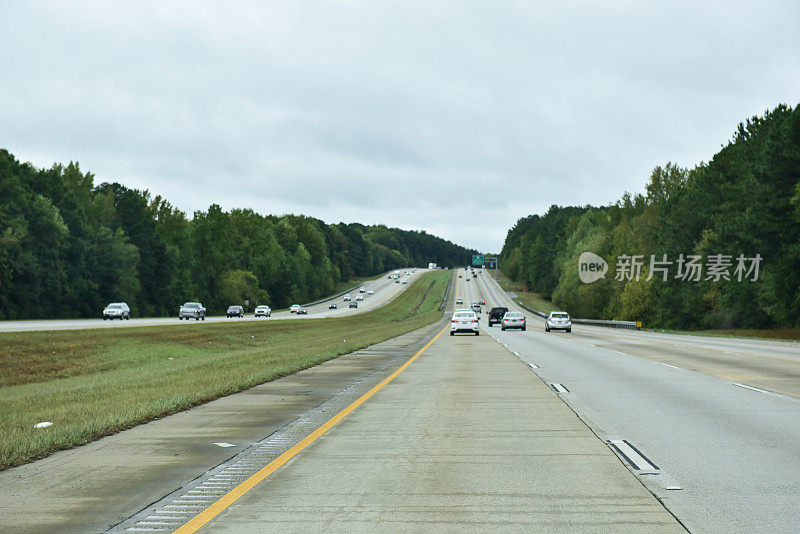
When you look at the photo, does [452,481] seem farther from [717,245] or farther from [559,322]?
[717,245]

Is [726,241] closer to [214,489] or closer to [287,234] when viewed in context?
[214,489]

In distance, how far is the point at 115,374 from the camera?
82.6 ft

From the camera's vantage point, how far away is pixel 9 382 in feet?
83.7

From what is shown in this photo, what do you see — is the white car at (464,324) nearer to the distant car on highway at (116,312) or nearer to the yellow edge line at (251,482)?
the distant car on highway at (116,312)

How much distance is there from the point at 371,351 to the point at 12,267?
172 feet

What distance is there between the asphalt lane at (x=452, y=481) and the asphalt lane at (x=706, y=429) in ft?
1.28

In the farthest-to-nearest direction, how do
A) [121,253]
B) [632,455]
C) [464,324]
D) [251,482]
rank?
[121,253]
[464,324]
[632,455]
[251,482]

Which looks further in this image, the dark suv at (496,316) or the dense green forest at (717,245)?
the dark suv at (496,316)

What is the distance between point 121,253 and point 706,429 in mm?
90729

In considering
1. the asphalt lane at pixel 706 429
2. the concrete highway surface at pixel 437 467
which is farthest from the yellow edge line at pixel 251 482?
the asphalt lane at pixel 706 429

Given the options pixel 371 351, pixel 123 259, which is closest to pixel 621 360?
pixel 371 351

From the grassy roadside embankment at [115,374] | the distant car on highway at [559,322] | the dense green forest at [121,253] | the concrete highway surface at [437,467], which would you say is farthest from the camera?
the dense green forest at [121,253]

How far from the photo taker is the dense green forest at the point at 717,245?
178ft

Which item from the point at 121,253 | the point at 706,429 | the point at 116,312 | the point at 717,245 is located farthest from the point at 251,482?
the point at 121,253
